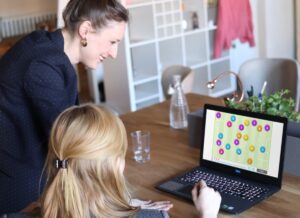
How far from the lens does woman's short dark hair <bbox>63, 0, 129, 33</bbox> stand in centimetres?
184

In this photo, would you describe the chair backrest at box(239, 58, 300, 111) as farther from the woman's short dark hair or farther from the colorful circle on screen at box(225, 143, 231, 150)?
the woman's short dark hair

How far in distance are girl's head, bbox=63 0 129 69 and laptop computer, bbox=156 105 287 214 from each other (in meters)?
0.47

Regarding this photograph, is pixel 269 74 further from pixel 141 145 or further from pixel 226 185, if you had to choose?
pixel 226 185

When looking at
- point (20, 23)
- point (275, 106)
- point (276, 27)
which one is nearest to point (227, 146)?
point (275, 106)

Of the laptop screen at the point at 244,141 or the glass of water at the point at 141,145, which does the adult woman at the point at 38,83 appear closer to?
the glass of water at the point at 141,145

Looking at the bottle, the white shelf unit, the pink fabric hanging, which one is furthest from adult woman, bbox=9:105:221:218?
the pink fabric hanging

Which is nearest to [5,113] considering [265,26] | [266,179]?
[266,179]

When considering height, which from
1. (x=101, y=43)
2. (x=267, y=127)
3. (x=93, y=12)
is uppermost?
(x=93, y=12)

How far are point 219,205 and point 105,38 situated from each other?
78 centimetres

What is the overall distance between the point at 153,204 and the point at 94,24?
0.69 meters

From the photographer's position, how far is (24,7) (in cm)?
775

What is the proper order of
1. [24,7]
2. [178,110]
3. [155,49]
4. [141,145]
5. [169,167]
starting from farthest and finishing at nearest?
[24,7], [155,49], [178,110], [141,145], [169,167]

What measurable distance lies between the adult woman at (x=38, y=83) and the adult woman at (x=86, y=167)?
0.47 m

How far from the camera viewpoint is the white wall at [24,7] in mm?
7590
